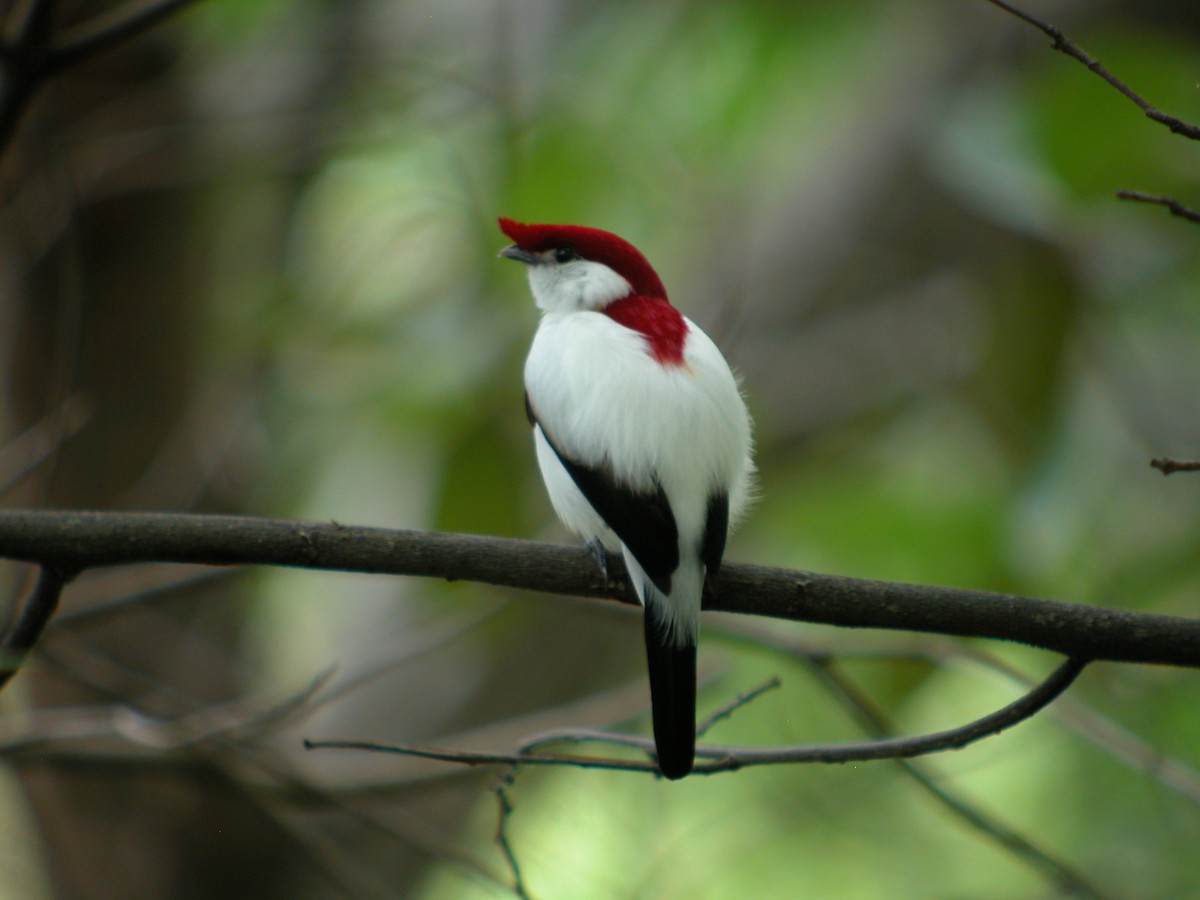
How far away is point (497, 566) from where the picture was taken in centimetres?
189

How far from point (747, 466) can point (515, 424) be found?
2.14 m

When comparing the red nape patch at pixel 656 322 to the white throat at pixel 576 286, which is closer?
the red nape patch at pixel 656 322

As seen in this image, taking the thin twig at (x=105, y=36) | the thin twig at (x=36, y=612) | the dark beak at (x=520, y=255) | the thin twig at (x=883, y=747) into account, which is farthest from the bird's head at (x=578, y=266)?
the thin twig at (x=36, y=612)

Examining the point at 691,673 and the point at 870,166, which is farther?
the point at 870,166

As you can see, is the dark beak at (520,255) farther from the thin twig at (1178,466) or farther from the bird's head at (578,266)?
the thin twig at (1178,466)

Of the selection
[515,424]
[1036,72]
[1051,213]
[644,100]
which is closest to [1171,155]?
[1051,213]

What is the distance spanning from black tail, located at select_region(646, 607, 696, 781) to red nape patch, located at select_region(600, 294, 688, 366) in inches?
22.0

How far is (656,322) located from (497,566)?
2.88ft

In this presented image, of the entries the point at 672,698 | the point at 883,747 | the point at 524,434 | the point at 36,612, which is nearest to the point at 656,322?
the point at 672,698

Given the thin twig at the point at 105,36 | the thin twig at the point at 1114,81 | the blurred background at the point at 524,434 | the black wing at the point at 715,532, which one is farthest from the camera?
the blurred background at the point at 524,434

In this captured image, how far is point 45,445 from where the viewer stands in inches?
134

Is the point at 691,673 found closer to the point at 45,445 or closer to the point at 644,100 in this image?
the point at 45,445

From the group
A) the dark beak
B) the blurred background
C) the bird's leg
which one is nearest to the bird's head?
the dark beak

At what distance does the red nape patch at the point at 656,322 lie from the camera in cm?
241
